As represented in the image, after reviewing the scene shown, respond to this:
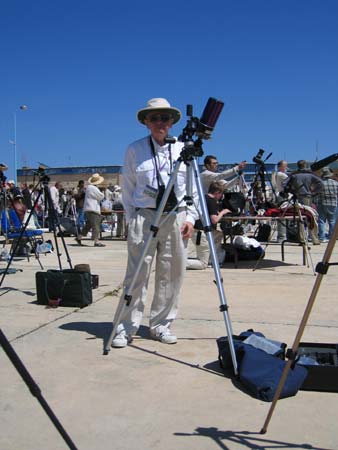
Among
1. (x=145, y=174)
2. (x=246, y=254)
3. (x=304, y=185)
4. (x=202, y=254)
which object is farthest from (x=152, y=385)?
(x=304, y=185)

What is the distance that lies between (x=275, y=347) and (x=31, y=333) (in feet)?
7.11

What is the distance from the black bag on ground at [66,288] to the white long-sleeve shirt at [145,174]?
155 centimetres

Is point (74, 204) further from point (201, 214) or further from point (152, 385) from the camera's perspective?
point (152, 385)

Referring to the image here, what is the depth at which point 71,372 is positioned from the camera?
3.55m

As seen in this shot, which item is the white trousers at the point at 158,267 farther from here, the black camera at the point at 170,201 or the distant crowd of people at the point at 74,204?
the distant crowd of people at the point at 74,204

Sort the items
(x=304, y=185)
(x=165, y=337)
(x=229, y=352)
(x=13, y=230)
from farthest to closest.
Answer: (x=304, y=185), (x=13, y=230), (x=165, y=337), (x=229, y=352)

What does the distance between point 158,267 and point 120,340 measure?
68cm

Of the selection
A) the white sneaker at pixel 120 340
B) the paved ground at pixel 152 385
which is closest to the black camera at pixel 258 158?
the paved ground at pixel 152 385

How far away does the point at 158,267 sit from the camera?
170 inches

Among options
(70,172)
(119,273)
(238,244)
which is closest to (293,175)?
(238,244)

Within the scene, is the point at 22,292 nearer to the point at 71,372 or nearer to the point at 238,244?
the point at 71,372

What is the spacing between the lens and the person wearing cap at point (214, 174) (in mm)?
8273

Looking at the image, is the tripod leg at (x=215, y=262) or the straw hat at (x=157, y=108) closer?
the tripod leg at (x=215, y=262)

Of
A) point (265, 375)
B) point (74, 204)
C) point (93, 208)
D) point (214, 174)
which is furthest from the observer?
point (74, 204)
